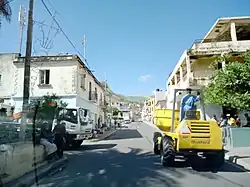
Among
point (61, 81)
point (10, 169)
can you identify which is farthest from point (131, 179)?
point (61, 81)

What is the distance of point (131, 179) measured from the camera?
774cm

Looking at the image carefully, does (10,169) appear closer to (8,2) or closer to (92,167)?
(92,167)

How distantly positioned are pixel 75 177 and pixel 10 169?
172 centimetres

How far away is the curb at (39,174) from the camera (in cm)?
707

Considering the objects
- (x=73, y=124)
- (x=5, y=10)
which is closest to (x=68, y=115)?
(x=73, y=124)

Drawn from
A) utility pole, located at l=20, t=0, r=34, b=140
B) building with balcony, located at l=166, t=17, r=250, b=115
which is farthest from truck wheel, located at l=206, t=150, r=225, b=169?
building with balcony, located at l=166, t=17, r=250, b=115

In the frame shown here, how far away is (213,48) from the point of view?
24.0 metres

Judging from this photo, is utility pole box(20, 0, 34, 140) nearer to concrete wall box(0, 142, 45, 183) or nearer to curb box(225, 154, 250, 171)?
concrete wall box(0, 142, 45, 183)

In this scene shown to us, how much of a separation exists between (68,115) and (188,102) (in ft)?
27.5

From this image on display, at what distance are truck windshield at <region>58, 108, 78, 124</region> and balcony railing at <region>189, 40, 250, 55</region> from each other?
1226 centimetres

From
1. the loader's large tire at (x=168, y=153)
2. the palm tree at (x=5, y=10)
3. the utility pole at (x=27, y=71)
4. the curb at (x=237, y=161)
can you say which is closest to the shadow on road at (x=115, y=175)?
the loader's large tire at (x=168, y=153)

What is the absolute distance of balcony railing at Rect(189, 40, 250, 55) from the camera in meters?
23.4

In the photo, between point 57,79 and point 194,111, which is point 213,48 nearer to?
point 57,79

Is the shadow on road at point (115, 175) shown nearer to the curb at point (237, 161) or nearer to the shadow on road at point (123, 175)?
the shadow on road at point (123, 175)
